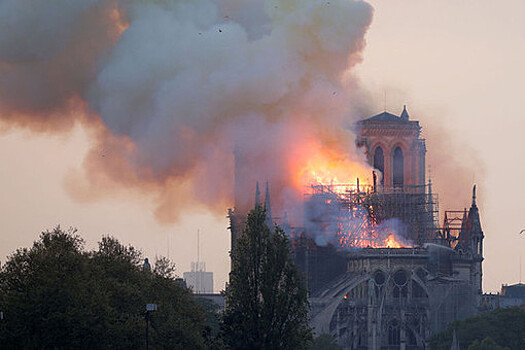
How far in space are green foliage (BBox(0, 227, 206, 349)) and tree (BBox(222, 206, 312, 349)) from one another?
634 centimetres

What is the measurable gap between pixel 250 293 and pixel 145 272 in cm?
2107

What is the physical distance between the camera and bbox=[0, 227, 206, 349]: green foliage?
114 metres

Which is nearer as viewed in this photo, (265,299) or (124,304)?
(265,299)

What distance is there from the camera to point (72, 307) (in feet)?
377

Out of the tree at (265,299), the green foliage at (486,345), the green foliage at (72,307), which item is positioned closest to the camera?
the green foliage at (72,307)

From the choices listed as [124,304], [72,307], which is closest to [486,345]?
[124,304]

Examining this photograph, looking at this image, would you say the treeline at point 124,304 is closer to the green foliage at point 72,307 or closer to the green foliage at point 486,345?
the green foliage at point 72,307

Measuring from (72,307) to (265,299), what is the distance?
41.1 feet

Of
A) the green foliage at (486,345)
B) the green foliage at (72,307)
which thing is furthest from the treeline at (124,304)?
A: the green foliage at (486,345)

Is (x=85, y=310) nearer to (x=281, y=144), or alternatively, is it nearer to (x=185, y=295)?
(x=185, y=295)

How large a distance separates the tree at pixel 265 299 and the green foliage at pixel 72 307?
634 centimetres

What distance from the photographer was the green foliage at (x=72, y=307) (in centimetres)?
11406

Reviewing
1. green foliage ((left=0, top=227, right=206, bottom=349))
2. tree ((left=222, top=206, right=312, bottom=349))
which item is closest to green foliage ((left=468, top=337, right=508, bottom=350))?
green foliage ((left=0, top=227, right=206, bottom=349))

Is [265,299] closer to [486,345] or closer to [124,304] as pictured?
[124,304]
